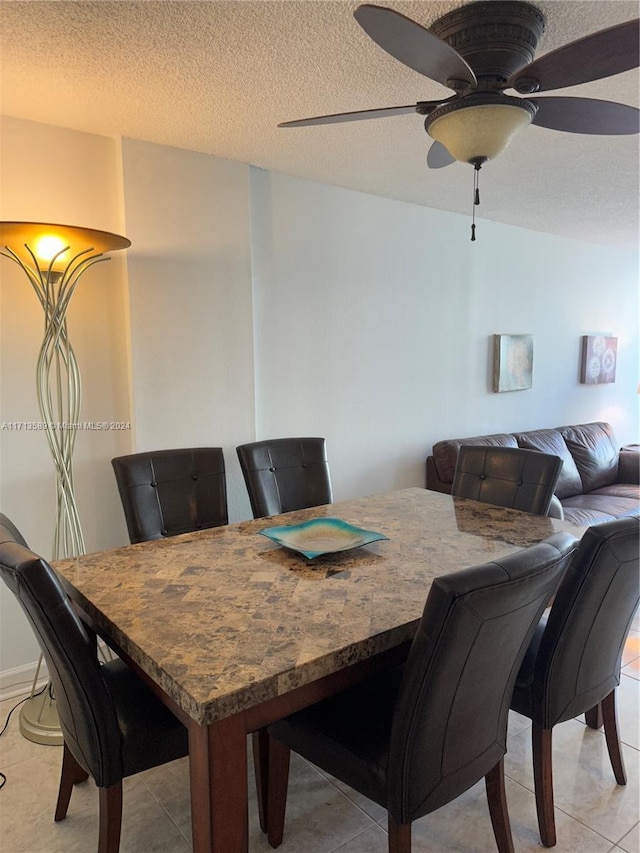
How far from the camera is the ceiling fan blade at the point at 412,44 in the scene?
43.9 inches

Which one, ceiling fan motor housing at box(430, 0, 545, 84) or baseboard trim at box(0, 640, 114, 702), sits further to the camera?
baseboard trim at box(0, 640, 114, 702)

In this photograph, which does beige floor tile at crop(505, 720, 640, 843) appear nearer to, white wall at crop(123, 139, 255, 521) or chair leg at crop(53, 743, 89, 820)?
chair leg at crop(53, 743, 89, 820)

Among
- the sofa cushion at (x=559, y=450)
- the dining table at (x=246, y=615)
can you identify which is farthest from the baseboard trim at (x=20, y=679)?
the sofa cushion at (x=559, y=450)

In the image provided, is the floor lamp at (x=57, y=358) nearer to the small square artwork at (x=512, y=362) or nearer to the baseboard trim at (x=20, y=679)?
the baseboard trim at (x=20, y=679)

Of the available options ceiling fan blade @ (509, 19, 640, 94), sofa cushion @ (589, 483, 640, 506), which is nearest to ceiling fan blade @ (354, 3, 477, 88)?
ceiling fan blade @ (509, 19, 640, 94)

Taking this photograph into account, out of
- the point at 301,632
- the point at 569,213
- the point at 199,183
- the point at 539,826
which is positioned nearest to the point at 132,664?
the point at 301,632

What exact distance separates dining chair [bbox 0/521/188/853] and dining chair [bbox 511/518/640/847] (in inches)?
39.4

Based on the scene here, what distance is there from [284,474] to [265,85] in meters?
1.64

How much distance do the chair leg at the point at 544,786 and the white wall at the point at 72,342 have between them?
1973 millimetres

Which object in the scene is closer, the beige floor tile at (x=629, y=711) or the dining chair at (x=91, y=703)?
the dining chair at (x=91, y=703)

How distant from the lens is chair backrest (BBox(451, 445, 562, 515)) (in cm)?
245

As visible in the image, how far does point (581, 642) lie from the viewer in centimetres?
156

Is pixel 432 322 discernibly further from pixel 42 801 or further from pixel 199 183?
pixel 42 801

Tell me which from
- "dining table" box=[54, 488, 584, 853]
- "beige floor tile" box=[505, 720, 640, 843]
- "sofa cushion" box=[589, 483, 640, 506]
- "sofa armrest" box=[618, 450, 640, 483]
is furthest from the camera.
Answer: "sofa armrest" box=[618, 450, 640, 483]
